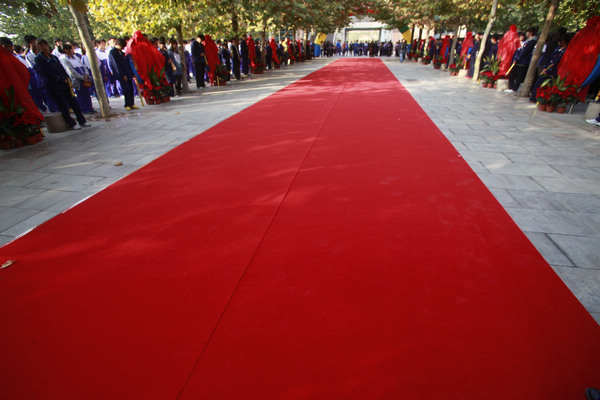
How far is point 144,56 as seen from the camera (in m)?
8.84

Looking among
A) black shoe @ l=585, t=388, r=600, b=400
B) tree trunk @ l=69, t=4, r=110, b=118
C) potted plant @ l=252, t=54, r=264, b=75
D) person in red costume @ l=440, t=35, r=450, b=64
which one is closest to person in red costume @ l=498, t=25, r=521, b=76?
person in red costume @ l=440, t=35, r=450, b=64

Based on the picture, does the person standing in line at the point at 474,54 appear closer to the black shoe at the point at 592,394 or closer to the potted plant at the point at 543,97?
the potted plant at the point at 543,97

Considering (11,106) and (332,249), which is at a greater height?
(11,106)

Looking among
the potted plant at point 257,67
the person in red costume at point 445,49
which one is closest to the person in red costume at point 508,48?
the person in red costume at point 445,49

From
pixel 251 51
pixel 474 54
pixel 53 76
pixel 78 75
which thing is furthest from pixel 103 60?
pixel 474 54

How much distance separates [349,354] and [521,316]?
3.82 ft

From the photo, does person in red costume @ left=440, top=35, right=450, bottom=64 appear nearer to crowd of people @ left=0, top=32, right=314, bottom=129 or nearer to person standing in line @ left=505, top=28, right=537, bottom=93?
person standing in line @ left=505, top=28, right=537, bottom=93

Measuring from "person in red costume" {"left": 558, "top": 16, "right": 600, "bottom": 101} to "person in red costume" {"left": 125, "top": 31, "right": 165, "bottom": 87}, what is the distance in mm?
10522

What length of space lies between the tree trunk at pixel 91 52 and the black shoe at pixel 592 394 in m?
9.36

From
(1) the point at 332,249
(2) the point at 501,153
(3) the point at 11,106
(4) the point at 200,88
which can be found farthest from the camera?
(4) the point at 200,88

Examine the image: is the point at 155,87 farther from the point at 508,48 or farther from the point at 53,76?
the point at 508,48

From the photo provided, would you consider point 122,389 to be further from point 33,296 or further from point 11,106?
point 11,106

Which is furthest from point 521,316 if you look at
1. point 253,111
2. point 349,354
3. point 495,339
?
point 253,111

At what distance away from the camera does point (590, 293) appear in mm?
2148
